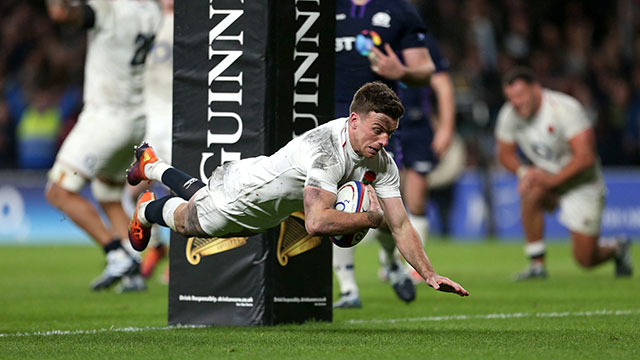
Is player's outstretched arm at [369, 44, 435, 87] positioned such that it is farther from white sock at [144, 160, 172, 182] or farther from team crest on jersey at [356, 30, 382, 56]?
white sock at [144, 160, 172, 182]

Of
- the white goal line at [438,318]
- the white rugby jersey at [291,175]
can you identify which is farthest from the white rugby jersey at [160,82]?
the white rugby jersey at [291,175]

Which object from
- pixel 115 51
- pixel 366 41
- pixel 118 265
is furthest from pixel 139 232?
pixel 115 51

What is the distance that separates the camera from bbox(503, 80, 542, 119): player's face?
12359 millimetres

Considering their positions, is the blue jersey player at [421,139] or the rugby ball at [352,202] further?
the blue jersey player at [421,139]

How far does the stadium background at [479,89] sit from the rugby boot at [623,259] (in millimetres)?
6699

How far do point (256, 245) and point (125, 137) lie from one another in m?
3.93

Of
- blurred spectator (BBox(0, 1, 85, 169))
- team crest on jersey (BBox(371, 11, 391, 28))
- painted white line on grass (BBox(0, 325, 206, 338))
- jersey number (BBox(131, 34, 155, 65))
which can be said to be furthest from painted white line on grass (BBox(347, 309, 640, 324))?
blurred spectator (BBox(0, 1, 85, 169))

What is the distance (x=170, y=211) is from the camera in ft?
23.4

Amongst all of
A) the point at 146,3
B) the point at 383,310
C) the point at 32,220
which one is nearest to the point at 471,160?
the point at 32,220

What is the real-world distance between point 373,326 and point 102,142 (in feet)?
13.9

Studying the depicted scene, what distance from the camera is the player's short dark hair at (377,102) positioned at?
20.7 ft

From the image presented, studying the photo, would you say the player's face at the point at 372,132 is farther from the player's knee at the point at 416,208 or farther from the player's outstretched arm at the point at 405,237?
the player's knee at the point at 416,208

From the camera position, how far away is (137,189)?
1284cm

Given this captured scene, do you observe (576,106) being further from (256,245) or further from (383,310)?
(256,245)
